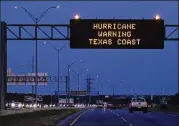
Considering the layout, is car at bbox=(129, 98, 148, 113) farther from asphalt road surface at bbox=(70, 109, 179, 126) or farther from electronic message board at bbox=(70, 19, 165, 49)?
electronic message board at bbox=(70, 19, 165, 49)

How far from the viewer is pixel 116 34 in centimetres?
4625

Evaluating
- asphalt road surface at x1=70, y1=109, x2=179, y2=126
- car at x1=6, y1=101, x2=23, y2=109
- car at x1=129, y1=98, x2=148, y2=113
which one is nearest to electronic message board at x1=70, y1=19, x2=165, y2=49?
asphalt road surface at x1=70, y1=109, x2=179, y2=126

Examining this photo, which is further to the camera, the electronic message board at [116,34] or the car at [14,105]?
the car at [14,105]

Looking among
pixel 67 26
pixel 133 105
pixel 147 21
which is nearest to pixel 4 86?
pixel 67 26

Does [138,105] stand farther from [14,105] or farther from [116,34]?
[14,105]

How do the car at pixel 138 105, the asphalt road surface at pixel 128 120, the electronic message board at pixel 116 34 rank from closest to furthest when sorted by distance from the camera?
the asphalt road surface at pixel 128 120 → the electronic message board at pixel 116 34 → the car at pixel 138 105

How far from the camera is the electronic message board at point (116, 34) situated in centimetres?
4624

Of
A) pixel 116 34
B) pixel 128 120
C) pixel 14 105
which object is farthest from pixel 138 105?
pixel 14 105

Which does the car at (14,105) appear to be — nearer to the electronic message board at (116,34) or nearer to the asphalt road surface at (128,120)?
the asphalt road surface at (128,120)

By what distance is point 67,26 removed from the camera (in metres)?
48.6

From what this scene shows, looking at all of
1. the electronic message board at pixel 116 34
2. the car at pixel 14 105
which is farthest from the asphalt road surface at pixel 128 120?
the car at pixel 14 105

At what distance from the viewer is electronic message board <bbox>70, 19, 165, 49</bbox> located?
46.2 meters

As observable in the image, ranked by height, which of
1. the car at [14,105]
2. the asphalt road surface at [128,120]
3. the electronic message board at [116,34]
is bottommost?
the asphalt road surface at [128,120]

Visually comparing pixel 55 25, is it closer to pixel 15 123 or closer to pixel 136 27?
pixel 136 27
